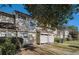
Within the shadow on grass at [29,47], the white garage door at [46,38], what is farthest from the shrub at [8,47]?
the white garage door at [46,38]

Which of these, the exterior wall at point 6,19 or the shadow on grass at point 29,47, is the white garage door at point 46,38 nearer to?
the shadow on grass at point 29,47

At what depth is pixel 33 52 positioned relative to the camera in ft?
10.3

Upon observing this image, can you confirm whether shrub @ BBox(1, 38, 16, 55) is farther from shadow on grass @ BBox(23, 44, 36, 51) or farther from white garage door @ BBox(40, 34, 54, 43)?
white garage door @ BBox(40, 34, 54, 43)

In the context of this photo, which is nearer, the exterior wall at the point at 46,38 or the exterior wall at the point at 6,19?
the exterior wall at the point at 6,19

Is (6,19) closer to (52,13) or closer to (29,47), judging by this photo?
(29,47)

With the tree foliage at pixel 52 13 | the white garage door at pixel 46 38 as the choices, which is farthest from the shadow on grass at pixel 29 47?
the tree foliage at pixel 52 13

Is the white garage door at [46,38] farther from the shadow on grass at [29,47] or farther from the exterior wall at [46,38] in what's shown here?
the shadow on grass at [29,47]

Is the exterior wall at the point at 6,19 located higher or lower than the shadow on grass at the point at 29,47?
higher

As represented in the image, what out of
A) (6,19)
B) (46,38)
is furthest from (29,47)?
(6,19)

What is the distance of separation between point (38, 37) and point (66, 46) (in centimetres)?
46

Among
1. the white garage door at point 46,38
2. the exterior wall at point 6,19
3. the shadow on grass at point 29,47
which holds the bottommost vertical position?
the shadow on grass at point 29,47

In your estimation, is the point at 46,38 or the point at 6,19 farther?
the point at 46,38
